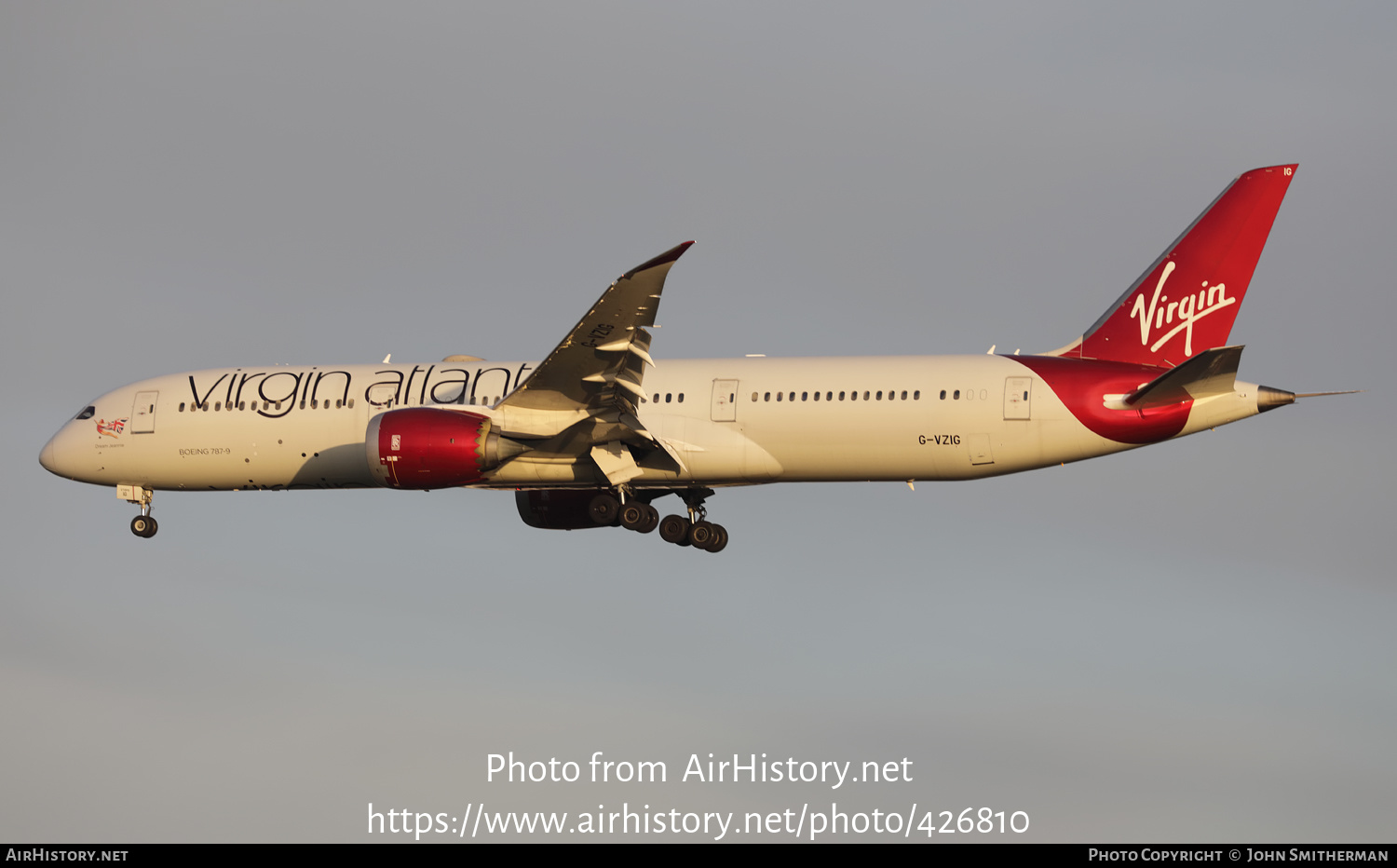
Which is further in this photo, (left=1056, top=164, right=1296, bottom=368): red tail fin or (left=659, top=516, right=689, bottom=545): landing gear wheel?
(left=659, top=516, right=689, bottom=545): landing gear wheel

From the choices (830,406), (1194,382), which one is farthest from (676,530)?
(1194,382)

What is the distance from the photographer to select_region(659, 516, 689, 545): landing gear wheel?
116 feet

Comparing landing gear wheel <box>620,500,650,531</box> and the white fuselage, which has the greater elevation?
the white fuselage

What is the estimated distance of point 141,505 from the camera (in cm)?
3756

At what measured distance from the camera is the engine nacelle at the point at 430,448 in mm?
31516

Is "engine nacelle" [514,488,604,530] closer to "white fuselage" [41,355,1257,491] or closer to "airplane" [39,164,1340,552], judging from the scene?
"airplane" [39,164,1340,552]

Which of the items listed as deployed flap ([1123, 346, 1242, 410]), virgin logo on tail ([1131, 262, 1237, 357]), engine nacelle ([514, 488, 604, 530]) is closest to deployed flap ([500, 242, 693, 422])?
engine nacelle ([514, 488, 604, 530])

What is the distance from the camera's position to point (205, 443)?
119 feet

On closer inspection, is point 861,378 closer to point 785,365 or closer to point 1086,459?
point 785,365

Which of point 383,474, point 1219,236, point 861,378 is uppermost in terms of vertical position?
point 1219,236

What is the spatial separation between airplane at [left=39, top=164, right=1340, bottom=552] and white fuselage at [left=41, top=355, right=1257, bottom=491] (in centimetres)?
4

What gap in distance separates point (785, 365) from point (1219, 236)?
8.72 m

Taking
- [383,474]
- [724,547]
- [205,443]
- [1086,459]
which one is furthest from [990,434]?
[205,443]

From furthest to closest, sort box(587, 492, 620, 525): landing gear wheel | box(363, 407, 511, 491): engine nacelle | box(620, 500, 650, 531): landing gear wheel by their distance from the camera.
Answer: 1. box(587, 492, 620, 525): landing gear wheel
2. box(620, 500, 650, 531): landing gear wheel
3. box(363, 407, 511, 491): engine nacelle
